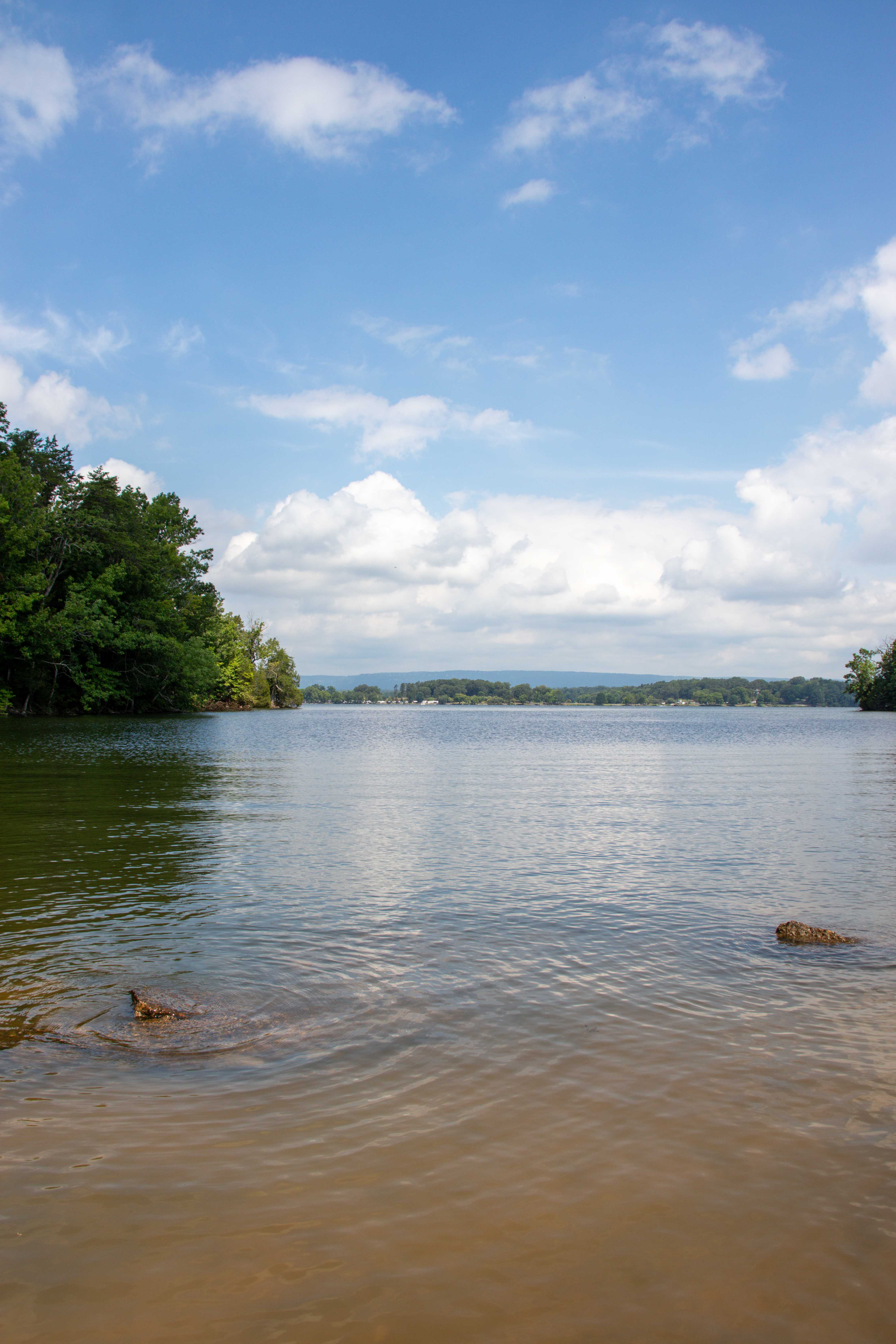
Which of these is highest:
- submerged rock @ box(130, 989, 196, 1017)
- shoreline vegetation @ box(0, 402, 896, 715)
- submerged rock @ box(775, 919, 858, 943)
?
shoreline vegetation @ box(0, 402, 896, 715)

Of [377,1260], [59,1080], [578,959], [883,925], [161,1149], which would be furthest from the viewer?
[883,925]

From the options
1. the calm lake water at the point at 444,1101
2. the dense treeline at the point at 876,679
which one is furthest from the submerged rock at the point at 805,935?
the dense treeline at the point at 876,679

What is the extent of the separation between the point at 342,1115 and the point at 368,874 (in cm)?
920

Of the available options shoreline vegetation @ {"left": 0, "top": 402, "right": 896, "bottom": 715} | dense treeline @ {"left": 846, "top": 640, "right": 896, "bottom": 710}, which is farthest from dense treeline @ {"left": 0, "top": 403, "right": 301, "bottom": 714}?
dense treeline @ {"left": 846, "top": 640, "right": 896, "bottom": 710}

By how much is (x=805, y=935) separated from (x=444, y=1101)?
6.90m

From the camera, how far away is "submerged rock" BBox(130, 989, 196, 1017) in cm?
790

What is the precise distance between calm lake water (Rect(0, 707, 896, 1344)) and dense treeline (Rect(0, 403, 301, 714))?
50.2 metres

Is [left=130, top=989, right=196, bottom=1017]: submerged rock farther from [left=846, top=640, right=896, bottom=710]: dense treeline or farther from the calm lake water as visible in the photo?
[left=846, top=640, right=896, bottom=710]: dense treeline

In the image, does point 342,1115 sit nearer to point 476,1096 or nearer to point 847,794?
point 476,1096

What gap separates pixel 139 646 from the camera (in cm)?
7375

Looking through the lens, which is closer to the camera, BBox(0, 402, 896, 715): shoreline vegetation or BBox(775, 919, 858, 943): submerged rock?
BBox(775, 919, 858, 943): submerged rock

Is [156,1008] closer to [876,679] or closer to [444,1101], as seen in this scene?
[444,1101]

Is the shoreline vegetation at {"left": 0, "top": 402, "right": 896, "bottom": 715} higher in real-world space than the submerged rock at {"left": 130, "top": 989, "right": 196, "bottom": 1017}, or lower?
higher

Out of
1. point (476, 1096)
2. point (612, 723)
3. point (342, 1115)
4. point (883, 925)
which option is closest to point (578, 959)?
point (476, 1096)
